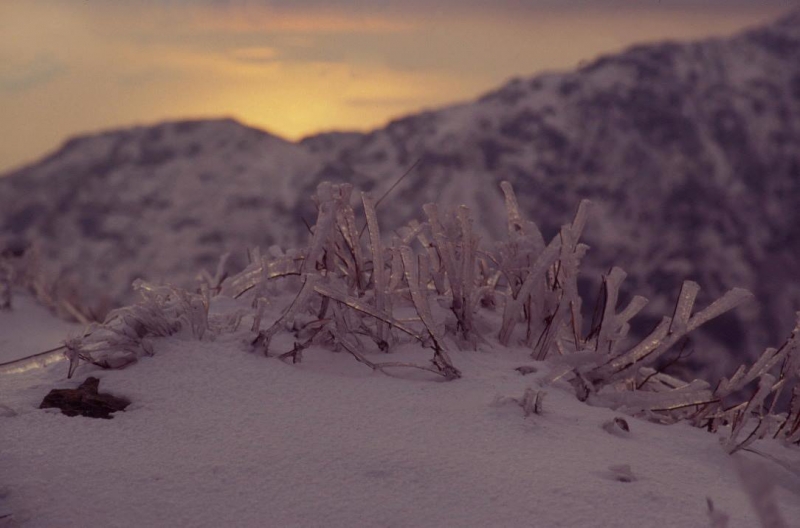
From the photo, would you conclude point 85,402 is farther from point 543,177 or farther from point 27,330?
point 543,177

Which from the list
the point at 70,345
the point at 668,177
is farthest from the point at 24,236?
the point at 70,345

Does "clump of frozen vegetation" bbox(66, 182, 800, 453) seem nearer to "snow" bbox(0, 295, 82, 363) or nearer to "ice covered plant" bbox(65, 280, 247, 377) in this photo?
"ice covered plant" bbox(65, 280, 247, 377)

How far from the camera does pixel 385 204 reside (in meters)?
9.43

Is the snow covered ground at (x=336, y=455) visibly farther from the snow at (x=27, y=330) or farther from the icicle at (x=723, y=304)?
the snow at (x=27, y=330)

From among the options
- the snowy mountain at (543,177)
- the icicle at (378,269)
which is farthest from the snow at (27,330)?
the snowy mountain at (543,177)

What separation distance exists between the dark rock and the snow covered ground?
0.07 ft

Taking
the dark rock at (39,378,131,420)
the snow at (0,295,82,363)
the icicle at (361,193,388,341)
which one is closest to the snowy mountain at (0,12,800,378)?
the snow at (0,295,82,363)

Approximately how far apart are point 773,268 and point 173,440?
28.4ft

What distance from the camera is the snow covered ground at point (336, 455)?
1.05 metres

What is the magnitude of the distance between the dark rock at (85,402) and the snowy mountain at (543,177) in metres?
6.50

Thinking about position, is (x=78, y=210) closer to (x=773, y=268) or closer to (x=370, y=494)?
(x=773, y=268)

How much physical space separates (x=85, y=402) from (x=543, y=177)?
842cm

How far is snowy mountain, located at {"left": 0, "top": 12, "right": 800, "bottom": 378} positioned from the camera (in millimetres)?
8633

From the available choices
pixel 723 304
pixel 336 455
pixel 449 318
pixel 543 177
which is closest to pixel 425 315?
→ pixel 449 318
